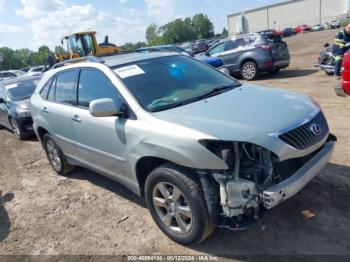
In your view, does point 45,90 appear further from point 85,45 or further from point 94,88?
point 85,45

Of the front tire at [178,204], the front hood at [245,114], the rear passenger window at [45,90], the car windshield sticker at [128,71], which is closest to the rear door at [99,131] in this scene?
the car windshield sticker at [128,71]

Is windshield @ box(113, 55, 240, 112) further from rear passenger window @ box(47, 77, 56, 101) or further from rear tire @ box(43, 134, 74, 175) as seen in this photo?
rear tire @ box(43, 134, 74, 175)

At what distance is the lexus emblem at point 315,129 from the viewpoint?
3.28 m

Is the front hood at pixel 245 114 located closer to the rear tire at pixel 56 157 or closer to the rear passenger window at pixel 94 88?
the rear passenger window at pixel 94 88

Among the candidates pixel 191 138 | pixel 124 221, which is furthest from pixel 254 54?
pixel 191 138

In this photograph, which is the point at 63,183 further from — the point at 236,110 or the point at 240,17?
the point at 240,17

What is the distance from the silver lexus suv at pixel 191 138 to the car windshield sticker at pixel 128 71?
0.5 inches

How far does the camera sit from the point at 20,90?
9727 mm

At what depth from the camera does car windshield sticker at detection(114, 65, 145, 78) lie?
4004 millimetres

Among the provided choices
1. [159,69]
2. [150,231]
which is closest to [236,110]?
[159,69]

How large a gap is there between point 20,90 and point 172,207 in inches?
306

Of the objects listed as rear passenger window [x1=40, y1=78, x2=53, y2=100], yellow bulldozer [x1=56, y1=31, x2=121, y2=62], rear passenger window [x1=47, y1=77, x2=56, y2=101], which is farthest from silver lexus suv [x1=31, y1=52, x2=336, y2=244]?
yellow bulldozer [x1=56, y1=31, x2=121, y2=62]

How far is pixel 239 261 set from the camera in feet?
10.6

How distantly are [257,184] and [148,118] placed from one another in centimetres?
121
